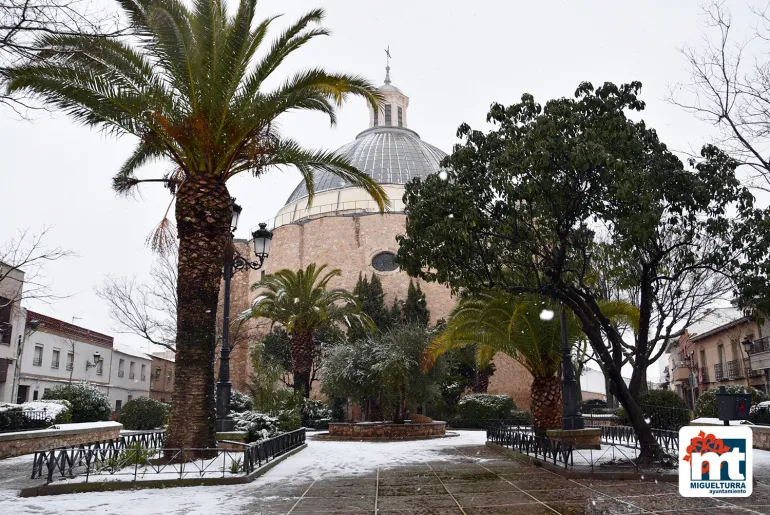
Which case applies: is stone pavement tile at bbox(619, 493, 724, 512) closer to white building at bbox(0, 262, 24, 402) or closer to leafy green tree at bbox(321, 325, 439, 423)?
leafy green tree at bbox(321, 325, 439, 423)

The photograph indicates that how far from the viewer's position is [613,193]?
997 cm

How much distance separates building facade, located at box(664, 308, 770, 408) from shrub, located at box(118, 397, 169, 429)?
21732 mm

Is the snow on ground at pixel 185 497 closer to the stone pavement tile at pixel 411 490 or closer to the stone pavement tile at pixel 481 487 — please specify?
the stone pavement tile at pixel 411 490

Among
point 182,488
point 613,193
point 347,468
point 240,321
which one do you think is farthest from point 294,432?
point 240,321

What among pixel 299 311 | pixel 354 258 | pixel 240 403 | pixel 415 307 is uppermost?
pixel 354 258

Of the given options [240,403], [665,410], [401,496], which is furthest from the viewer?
[240,403]

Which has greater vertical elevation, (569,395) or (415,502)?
(569,395)

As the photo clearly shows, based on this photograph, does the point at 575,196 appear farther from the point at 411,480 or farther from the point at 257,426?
the point at 257,426

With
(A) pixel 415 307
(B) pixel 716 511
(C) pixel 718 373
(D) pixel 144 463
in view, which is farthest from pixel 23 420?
(C) pixel 718 373

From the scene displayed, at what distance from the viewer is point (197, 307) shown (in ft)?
33.5

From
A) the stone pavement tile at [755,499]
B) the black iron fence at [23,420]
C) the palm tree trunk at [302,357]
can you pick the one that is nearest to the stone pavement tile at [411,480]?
the stone pavement tile at [755,499]

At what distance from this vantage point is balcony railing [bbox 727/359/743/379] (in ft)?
99.4

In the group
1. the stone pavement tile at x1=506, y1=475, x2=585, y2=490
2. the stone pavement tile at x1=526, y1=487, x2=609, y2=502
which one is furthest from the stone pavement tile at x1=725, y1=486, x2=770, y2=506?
the stone pavement tile at x1=506, y1=475, x2=585, y2=490

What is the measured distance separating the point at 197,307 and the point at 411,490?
4666 millimetres
